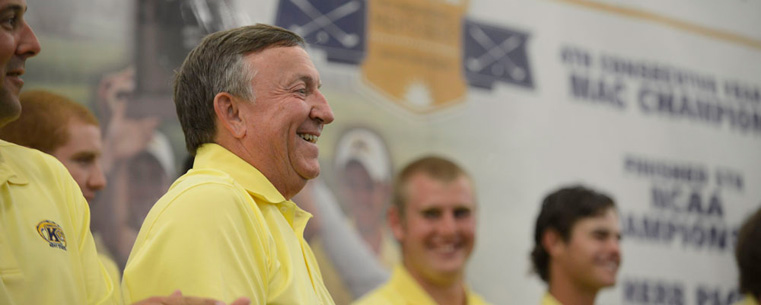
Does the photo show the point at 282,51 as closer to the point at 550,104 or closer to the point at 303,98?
the point at 303,98

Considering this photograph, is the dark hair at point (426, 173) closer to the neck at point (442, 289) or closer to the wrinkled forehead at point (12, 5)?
the neck at point (442, 289)

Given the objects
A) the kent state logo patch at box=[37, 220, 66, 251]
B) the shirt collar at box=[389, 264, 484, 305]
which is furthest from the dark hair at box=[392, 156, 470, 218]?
the kent state logo patch at box=[37, 220, 66, 251]

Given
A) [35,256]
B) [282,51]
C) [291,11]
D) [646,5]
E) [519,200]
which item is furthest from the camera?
[646,5]

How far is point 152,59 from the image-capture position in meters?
3.41

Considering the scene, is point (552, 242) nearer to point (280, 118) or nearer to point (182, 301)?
point (280, 118)

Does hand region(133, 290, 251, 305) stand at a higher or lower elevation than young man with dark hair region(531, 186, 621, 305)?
higher

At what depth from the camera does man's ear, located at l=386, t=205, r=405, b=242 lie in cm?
355

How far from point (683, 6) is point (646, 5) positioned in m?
0.30

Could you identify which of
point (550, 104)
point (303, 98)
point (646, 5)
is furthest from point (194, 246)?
point (646, 5)

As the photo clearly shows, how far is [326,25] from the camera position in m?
3.98

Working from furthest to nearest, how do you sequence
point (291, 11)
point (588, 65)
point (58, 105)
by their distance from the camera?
1. point (588, 65)
2. point (291, 11)
3. point (58, 105)

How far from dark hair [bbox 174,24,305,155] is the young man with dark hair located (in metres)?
2.03

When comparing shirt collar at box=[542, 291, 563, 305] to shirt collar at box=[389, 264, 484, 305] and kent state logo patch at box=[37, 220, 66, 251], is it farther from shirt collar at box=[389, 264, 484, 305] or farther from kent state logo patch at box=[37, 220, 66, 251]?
kent state logo patch at box=[37, 220, 66, 251]

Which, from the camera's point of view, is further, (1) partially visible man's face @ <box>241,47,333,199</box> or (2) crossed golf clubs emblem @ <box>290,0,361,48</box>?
(2) crossed golf clubs emblem @ <box>290,0,361,48</box>
